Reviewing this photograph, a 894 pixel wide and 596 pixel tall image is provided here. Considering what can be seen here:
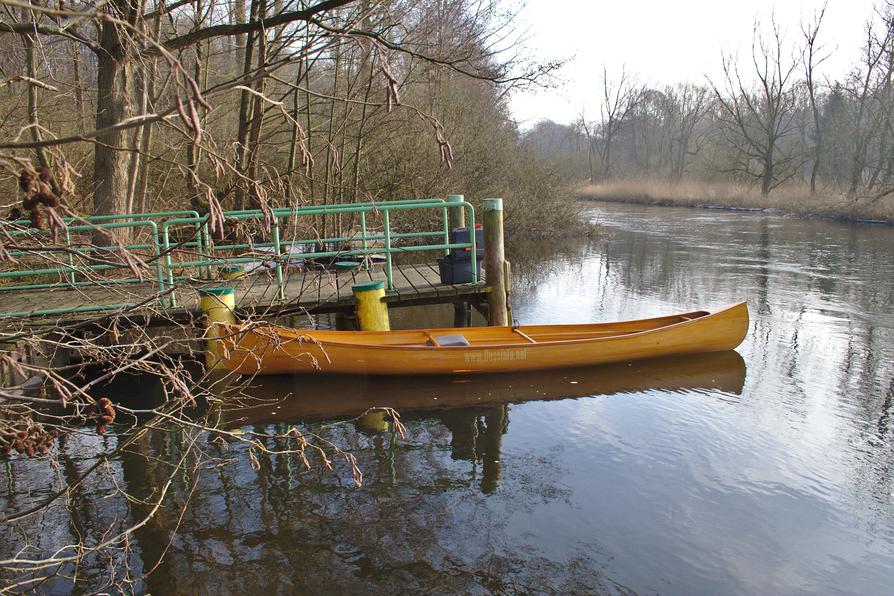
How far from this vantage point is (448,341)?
28.8 ft

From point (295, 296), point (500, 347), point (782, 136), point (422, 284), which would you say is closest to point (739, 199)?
point (782, 136)

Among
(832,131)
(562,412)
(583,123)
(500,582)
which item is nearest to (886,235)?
(832,131)

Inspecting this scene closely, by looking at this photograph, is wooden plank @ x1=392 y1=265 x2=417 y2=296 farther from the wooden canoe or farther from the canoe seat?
the canoe seat

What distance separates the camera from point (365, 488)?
6.05 metres

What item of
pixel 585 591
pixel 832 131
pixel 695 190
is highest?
pixel 832 131

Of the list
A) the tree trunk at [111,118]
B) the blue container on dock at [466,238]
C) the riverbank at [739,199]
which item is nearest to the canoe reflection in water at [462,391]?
the blue container on dock at [466,238]

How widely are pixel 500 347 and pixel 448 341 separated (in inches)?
25.5

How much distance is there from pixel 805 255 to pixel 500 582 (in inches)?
663

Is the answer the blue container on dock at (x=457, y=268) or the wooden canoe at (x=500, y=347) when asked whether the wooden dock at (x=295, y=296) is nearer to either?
the blue container on dock at (x=457, y=268)

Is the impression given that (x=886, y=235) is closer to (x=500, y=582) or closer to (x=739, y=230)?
(x=739, y=230)

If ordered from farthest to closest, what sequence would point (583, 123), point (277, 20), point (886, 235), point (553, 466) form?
point (583, 123) < point (886, 235) < point (277, 20) < point (553, 466)

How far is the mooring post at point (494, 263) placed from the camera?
9359mm

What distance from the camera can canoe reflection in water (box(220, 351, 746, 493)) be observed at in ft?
25.3

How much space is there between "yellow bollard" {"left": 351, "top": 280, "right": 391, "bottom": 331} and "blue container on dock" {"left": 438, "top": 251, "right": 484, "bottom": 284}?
3.18 ft
